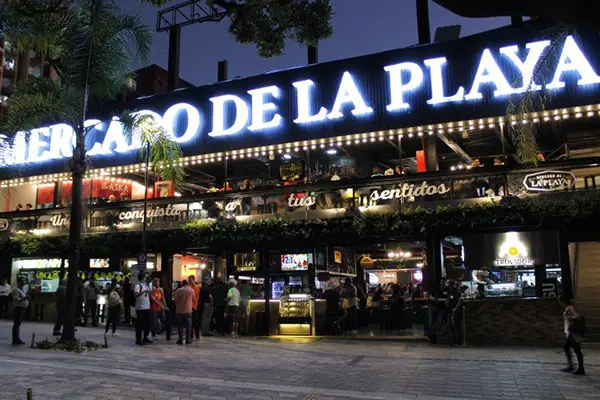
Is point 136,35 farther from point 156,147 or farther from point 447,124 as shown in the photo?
point 447,124

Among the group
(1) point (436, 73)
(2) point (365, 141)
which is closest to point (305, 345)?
(2) point (365, 141)

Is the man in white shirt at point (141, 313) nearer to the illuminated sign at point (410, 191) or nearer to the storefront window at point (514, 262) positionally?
the illuminated sign at point (410, 191)

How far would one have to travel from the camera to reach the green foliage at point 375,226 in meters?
13.8

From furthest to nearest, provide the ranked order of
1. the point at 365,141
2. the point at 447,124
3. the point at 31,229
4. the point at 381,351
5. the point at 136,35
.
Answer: the point at 31,229 → the point at 365,141 → the point at 447,124 → the point at 136,35 → the point at 381,351

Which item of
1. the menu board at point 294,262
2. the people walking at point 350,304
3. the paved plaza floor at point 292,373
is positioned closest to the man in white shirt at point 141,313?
the paved plaza floor at point 292,373

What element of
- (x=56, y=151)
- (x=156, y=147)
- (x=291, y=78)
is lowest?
(x=156, y=147)

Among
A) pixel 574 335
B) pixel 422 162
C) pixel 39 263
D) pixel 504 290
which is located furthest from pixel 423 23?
pixel 39 263

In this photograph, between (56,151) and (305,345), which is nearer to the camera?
(305,345)

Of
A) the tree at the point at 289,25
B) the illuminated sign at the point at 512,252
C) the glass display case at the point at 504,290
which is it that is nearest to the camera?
the tree at the point at 289,25

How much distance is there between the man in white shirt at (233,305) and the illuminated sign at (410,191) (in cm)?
493

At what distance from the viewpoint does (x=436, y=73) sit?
1584cm

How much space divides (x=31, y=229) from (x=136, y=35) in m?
10.7

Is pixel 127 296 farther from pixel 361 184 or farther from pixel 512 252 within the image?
pixel 512 252

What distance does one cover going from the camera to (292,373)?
9727 millimetres
